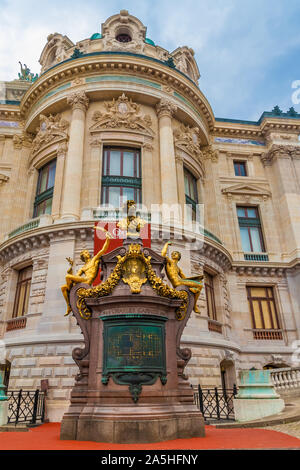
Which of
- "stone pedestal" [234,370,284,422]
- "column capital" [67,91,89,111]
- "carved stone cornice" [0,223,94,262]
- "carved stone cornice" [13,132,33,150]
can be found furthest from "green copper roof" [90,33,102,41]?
"stone pedestal" [234,370,284,422]

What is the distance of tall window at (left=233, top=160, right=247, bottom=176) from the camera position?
2910cm

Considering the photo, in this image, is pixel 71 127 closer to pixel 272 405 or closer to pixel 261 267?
pixel 261 267

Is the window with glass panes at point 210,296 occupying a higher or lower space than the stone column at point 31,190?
lower

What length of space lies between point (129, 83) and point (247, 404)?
20928mm

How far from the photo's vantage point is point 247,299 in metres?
23.8

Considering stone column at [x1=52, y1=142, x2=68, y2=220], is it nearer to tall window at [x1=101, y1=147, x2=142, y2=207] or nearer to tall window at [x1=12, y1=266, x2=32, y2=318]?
tall window at [x1=101, y1=147, x2=142, y2=207]

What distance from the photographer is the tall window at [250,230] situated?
2608 centimetres

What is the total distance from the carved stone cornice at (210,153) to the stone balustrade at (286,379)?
17387 millimetres

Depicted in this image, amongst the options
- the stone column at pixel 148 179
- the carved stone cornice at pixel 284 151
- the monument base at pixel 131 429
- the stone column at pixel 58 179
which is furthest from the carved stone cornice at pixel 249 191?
the monument base at pixel 131 429

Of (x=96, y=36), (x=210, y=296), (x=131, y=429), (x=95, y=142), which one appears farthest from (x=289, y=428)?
(x=96, y=36)

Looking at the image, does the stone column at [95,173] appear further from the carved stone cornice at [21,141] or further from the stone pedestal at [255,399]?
the stone pedestal at [255,399]

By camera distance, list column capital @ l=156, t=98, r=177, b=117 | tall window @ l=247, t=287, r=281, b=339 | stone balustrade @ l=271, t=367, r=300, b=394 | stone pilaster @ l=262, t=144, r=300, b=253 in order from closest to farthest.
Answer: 1. stone balustrade @ l=271, t=367, r=300, b=394
2. tall window @ l=247, t=287, r=281, b=339
3. column capital @ l=156, t=98, r=177, b=117
4. stone pilaster @ l=262, t=144, r=300, b=253

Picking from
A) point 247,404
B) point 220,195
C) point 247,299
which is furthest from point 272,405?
point 220,195

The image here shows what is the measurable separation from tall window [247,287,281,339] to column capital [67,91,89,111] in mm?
16898
